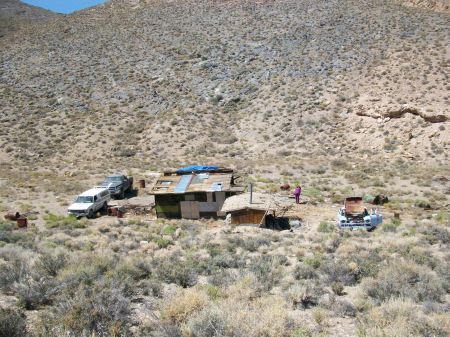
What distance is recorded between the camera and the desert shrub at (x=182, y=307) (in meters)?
9.10

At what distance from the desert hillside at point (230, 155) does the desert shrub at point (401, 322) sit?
65 mm

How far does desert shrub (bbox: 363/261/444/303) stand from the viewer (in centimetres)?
1120

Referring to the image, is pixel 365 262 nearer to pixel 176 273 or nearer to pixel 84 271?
pixel 176 273

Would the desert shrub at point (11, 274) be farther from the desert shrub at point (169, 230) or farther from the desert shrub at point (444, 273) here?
the desert shrub at point (444, 273)

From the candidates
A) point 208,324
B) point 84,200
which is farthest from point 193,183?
point 208,324

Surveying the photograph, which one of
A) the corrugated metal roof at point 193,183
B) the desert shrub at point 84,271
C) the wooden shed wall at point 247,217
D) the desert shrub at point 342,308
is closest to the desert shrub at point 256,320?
the desert shrub at point 342,308

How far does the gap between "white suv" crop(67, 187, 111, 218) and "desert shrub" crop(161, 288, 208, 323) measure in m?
18.3

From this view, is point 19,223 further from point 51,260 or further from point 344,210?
point 344,210

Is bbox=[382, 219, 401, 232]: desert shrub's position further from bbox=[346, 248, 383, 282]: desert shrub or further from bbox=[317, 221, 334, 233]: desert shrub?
bbox=[346, 248, 383, 282]: desert shrub

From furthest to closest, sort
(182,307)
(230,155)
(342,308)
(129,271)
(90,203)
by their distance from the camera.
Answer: (230,155), (90,203), (129,271), (342,308), (182,307)

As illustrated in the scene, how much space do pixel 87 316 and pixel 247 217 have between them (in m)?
15.6

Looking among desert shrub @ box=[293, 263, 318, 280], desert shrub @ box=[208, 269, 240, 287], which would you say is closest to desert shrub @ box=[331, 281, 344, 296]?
desert shrub @ box=[293, 263, 318, 280]

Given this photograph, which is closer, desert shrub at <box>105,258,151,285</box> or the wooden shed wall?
desert shrub at <box>105,258,151,285</box>

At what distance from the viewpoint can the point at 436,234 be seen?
18812 mm
